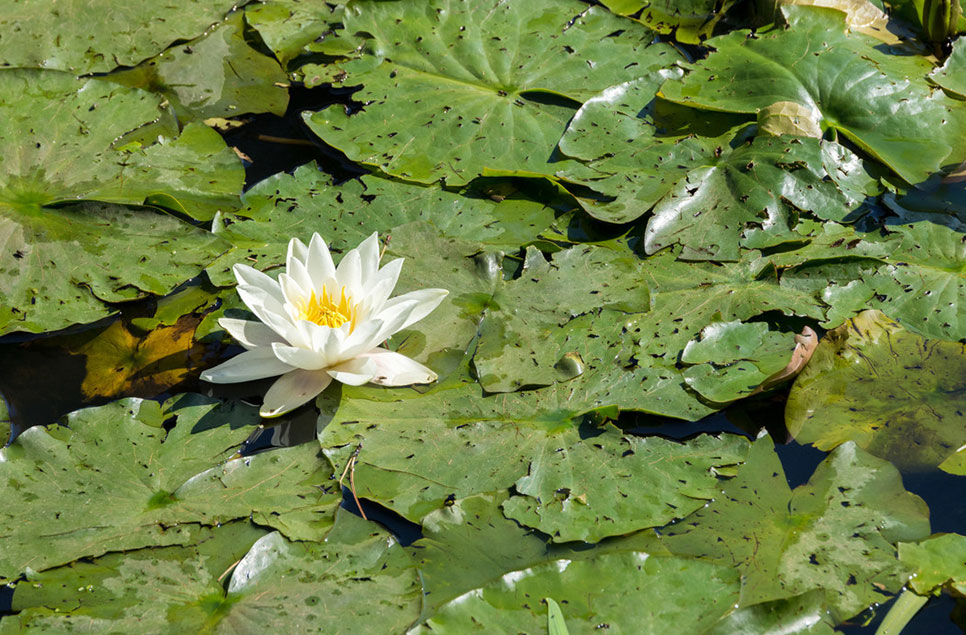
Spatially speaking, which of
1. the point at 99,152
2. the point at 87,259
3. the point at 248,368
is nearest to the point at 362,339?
the point at 248,368

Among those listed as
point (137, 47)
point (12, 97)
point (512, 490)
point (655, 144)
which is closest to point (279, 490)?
point (512, 490)

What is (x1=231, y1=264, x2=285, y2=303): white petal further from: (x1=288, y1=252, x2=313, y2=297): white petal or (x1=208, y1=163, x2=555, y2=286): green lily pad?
(x1=208, y1=163, x2=555, y2=286): green lily pad

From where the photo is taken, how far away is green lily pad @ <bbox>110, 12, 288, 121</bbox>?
349cm

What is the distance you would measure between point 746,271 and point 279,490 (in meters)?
1.75

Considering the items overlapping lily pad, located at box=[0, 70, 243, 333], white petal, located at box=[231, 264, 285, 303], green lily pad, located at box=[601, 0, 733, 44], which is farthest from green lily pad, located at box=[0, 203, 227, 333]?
green lily pad, located at box=[601, 0, 733, 44]

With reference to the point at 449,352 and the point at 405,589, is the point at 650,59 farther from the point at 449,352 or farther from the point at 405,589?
the point at 405,589

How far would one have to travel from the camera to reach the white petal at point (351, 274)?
97.6 inches

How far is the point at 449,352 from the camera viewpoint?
2508mm

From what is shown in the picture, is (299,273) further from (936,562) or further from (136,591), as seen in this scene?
(936,562)

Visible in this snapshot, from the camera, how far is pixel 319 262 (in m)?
2.48

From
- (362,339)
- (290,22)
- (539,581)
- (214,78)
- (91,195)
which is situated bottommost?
(539,581)

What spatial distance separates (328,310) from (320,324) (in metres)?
0.05

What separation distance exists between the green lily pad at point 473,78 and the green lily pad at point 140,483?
4.28 feet

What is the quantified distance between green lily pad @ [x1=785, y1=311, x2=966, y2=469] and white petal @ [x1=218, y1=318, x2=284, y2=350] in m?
1.69
